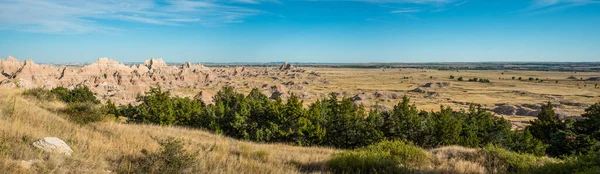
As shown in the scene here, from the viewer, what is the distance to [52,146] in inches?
275

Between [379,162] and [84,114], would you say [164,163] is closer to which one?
[379,162]

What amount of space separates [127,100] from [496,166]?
73457mm

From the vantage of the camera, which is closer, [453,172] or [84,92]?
[453,172]

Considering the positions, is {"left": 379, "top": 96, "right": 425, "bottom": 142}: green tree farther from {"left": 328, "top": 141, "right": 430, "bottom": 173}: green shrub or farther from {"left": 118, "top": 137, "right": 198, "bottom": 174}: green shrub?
{"left": 118, "top": 137, "right": 198, "bottom": 174}: green shrub

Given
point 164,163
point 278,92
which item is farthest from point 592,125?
point 278,92

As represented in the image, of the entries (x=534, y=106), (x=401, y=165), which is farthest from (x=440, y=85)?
(x=401, y=165)

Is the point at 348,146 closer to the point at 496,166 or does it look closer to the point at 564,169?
the point at 496,166

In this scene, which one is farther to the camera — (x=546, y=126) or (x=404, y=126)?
(x=546, y=126)

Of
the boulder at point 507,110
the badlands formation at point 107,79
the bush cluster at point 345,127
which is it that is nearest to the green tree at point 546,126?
the bush cluster at point 345,127

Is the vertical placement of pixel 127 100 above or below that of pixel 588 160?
below

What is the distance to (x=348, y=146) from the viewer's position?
90.8ft

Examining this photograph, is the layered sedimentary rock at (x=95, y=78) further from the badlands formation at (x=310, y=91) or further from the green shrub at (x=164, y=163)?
the green shrub at (x=164, y=163)

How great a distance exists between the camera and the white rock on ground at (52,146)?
6878mm

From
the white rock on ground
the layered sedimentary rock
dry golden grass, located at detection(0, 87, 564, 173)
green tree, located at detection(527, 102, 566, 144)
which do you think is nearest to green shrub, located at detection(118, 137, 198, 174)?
dry golden grass, located at detection(0, 87, 564, 173)
